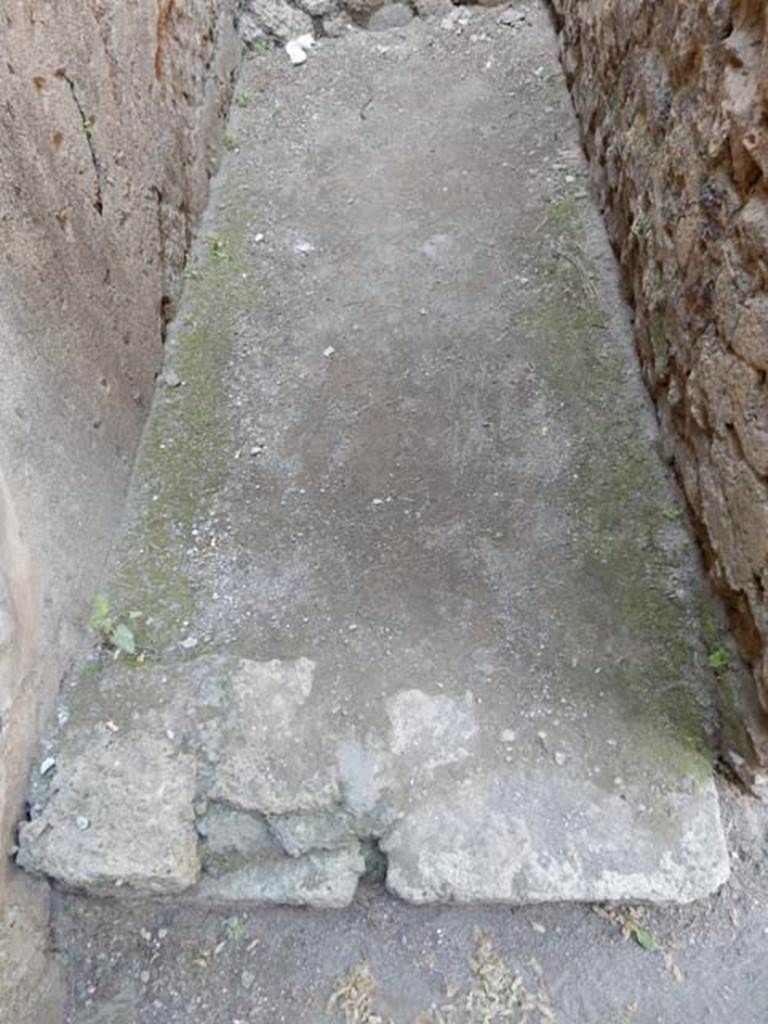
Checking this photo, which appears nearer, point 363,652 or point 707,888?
point 707,888

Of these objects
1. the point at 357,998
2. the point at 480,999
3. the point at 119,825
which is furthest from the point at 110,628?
the point at 480,999

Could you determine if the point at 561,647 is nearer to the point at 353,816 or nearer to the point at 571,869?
the point at 571,869

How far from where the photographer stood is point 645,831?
152cm

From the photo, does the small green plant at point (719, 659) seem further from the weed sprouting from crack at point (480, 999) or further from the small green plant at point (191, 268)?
the small green plant at point (191, 268)

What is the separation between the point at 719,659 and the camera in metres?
1.65

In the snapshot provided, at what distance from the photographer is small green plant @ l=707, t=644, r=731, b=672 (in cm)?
163

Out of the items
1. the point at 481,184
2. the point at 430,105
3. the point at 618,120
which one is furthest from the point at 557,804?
the point at 430,105

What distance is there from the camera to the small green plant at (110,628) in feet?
6.00

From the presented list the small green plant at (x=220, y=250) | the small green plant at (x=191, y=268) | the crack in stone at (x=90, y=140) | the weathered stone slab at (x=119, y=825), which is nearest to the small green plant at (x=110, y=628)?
the weathered stone slab at (x=119, y=825)

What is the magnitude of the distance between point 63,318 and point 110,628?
2.29 feet

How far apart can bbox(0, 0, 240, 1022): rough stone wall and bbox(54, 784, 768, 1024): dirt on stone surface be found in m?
0.15

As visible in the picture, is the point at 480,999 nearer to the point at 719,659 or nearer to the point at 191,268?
the point at 719,659

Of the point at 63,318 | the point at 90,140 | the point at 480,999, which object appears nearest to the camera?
the point at 480,999

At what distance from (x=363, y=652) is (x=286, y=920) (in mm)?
545
